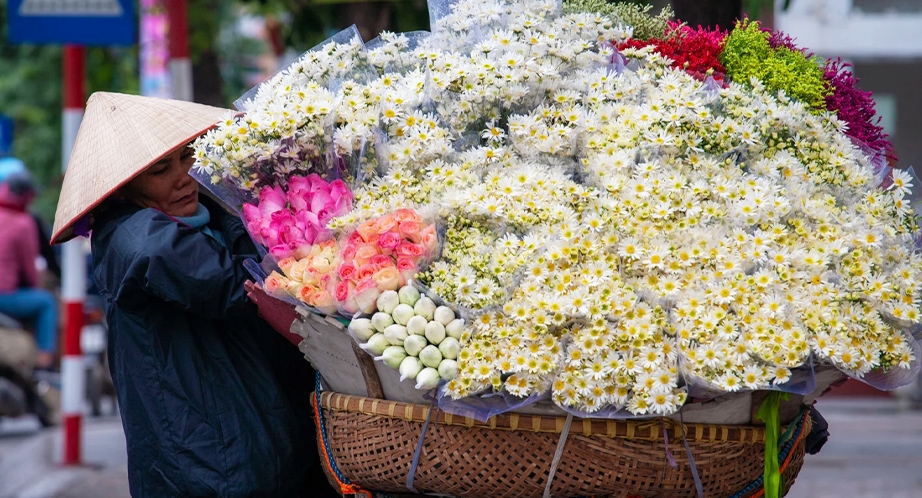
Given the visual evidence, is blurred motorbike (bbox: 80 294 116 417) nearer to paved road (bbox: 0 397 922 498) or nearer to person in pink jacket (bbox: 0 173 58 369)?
paved road (bbox: 0 397 922 498)

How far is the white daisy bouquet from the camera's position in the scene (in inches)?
78.6

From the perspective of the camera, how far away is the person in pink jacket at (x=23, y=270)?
780 cm

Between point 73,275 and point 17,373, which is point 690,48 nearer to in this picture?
point 73,275

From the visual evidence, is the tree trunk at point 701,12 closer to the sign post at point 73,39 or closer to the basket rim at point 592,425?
the basket rim at point 592,425

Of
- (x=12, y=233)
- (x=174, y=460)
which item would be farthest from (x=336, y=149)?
(x=12, y=233)

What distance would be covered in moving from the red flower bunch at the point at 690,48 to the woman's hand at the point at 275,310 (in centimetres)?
92

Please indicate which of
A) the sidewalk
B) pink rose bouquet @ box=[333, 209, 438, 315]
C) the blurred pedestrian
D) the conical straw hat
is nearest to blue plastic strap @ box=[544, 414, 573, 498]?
pink rose bouquet @ box=[333, 209, 438, 315]

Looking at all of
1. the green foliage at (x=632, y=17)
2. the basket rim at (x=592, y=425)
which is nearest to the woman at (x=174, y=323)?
the basket rim at (x=592, y=425)

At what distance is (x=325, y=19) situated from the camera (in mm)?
5812

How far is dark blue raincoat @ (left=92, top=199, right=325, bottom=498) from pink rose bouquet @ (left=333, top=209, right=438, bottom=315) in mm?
424

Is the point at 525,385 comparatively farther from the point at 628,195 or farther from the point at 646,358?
the point at 628,195

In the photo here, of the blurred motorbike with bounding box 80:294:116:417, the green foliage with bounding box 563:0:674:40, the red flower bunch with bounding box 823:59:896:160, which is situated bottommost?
the blurred motorbike with bounding box 80:294:116:417

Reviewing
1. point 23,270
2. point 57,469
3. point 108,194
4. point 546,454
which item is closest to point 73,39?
point 57,469

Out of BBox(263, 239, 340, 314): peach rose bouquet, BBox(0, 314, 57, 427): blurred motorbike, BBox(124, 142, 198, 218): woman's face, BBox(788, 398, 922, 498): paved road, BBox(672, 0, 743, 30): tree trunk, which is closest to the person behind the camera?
BBox(263, 239, 340, 314): peach rose bouquet
